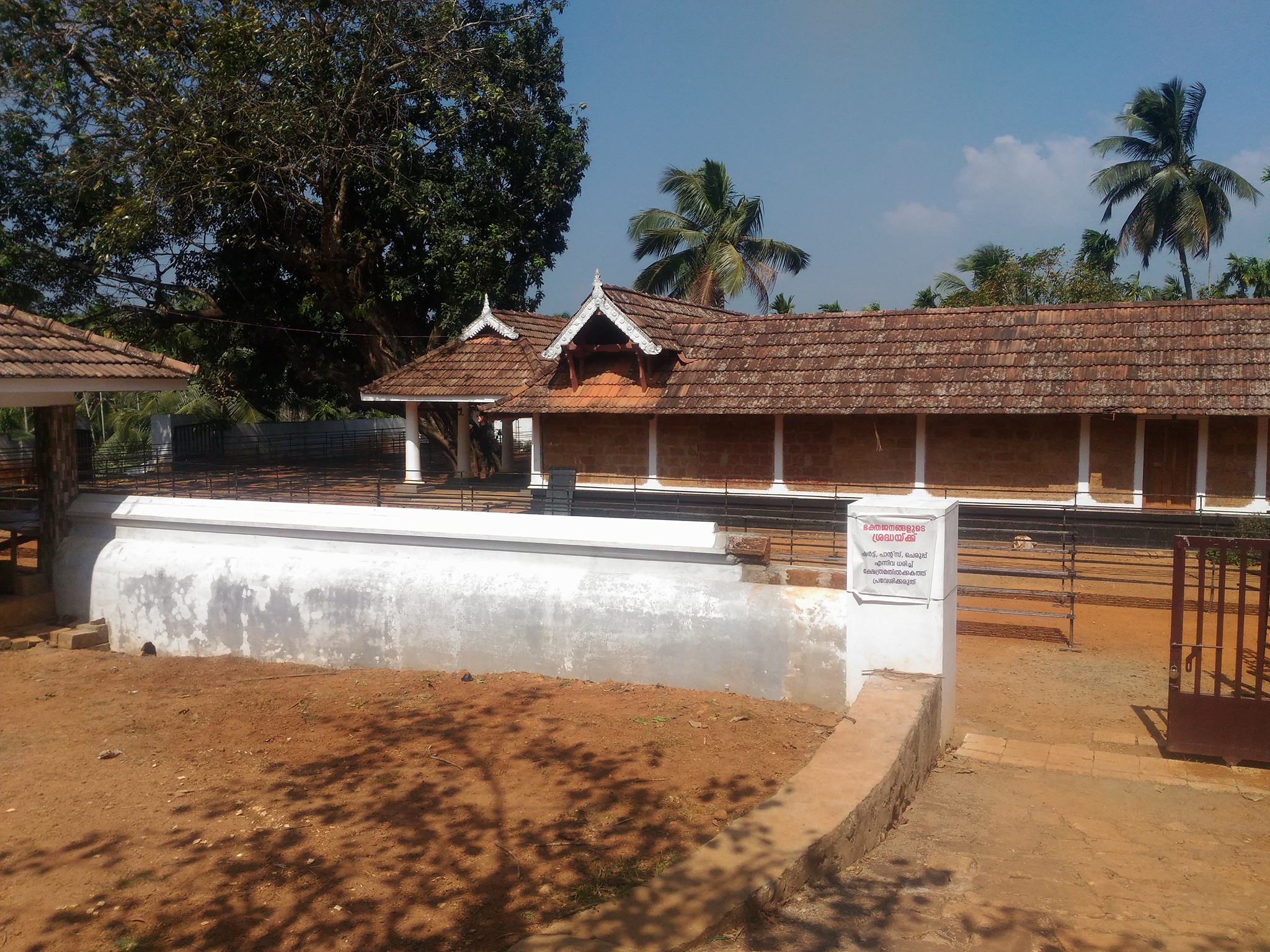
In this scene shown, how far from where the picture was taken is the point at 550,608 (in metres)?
8.16

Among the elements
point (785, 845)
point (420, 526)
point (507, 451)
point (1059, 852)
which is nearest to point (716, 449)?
point (420, 526)

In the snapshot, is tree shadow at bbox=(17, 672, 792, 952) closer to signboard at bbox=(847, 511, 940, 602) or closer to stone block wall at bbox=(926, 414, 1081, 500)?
signboard at bbox=(847, 511, 940, 602)

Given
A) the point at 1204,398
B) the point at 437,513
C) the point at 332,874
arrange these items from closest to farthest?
the point at 332,874, the point at 437,513, the point at 1204,398

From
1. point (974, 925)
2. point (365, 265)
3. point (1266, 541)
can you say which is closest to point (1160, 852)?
point (974, 925)

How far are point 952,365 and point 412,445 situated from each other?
1232 cm

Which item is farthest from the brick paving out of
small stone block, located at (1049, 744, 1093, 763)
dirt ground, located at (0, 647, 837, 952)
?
dirt ground, located at (0, 647, 837, 952)

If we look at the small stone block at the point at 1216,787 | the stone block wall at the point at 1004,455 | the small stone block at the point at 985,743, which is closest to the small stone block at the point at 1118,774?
the small stone block at the point at 1216,787

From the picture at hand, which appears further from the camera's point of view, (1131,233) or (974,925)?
(1131,233)

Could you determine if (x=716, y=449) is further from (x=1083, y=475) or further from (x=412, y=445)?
(x=412, y=445)

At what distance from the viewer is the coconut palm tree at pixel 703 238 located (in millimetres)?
31031

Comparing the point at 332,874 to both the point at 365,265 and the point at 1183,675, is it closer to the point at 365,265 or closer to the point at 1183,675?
the point at 1183,675

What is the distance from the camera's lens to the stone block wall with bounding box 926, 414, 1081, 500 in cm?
1441

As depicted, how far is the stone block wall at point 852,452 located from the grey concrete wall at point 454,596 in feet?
25.0

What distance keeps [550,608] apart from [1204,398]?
33.3ft
